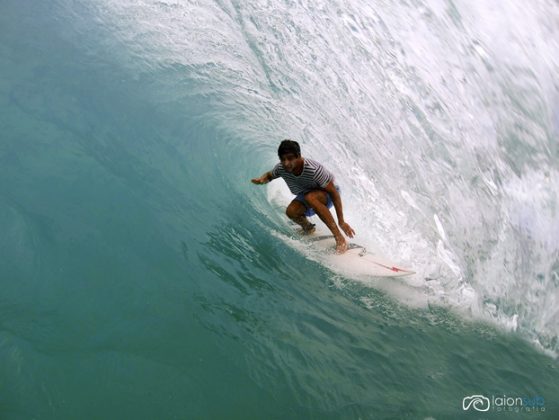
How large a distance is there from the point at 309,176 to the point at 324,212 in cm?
42

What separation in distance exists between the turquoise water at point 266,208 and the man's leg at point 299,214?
24cm

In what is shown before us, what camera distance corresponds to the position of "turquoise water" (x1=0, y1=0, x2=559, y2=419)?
407cm

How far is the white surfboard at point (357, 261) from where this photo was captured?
5.87 m

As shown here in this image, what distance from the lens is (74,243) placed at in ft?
15.9

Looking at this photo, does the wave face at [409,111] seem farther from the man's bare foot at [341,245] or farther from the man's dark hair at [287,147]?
the man's dark hair at [287,147]

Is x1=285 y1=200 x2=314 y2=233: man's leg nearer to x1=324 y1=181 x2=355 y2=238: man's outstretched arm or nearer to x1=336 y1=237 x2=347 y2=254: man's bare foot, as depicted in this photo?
x1=324 y1=181 x2=355 y2=238: man's outstretched arm

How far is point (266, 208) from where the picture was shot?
7.30 m

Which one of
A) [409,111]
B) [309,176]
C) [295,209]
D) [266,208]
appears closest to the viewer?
[309,176]

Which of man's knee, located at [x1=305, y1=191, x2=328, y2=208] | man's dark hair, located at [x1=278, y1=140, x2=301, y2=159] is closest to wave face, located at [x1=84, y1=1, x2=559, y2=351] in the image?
man's knee, located at [x1=305, y1=191, x2=328, y2=208]

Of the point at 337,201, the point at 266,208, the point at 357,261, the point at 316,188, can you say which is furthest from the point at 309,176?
the point at 266,208

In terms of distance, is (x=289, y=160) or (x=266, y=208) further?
(x=266, y=208)

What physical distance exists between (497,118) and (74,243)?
22.6 ft

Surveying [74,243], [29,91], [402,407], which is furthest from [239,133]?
[402,407]

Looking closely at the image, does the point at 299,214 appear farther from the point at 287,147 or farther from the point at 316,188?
the point at 287,147
